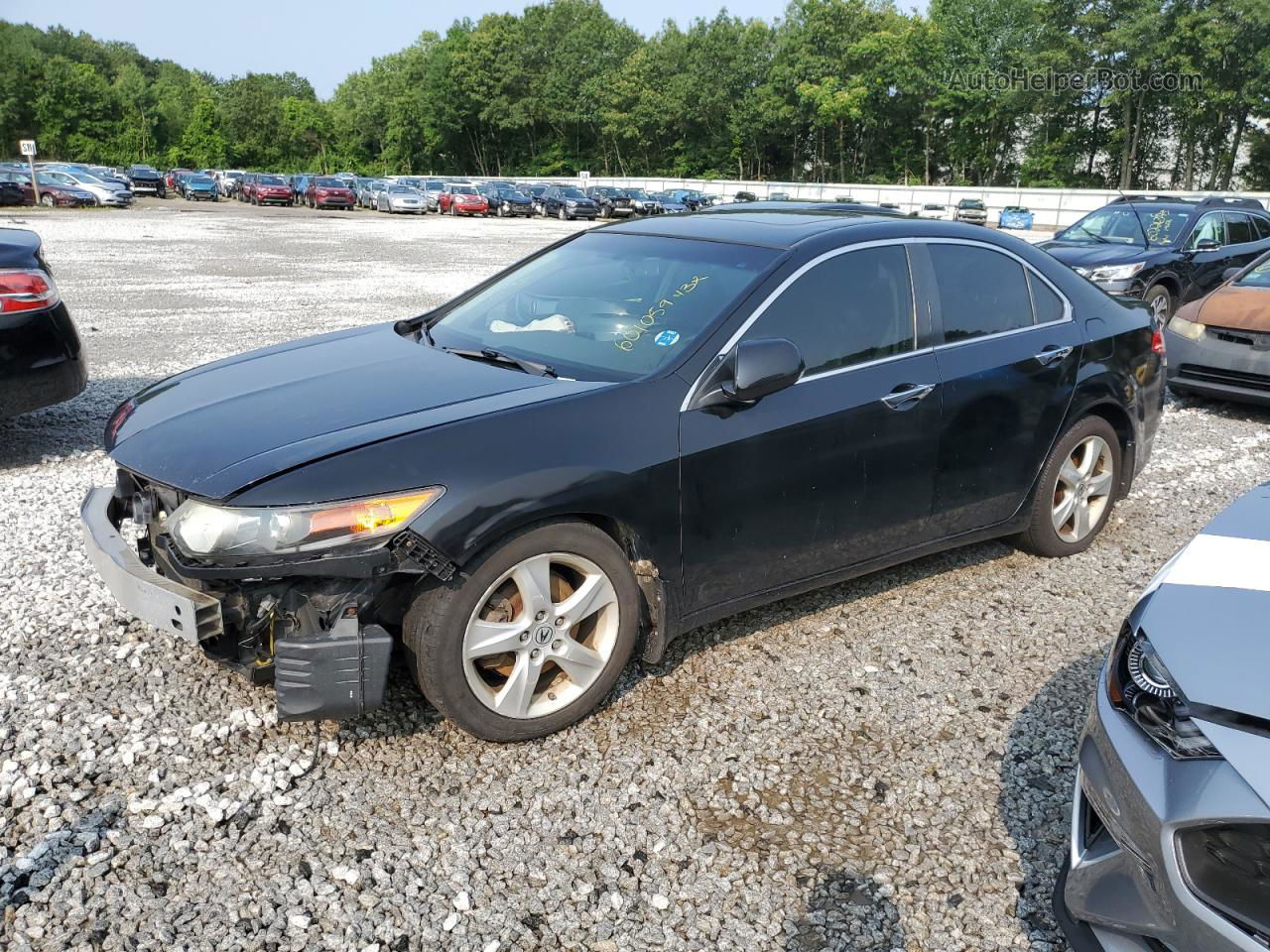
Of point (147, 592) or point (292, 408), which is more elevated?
point (292, 408)

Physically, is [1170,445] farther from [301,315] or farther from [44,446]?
[301,315]

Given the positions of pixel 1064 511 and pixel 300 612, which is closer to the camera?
pixel 300 612

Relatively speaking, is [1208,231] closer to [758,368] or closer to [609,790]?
[758,368]

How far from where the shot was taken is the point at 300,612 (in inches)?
116

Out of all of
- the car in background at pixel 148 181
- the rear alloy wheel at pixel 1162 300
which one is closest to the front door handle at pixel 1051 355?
the rear alloy wheel at pixel 1162 300

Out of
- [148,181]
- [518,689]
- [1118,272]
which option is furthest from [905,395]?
[148,181]

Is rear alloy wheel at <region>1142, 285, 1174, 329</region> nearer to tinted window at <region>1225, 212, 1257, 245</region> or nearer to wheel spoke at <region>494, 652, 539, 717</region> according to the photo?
tinted window at <region>1225, 212, 1257, 245</region>

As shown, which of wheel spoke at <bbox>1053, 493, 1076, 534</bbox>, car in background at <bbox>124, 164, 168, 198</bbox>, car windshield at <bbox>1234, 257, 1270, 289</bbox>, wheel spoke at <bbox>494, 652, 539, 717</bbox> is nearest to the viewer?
wheel spoke at <bbox>494, 652, 539, 717</bbox>

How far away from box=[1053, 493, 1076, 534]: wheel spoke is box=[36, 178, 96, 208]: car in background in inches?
1769

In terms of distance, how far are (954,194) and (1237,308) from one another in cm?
5432

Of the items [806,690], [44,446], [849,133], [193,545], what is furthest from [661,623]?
[849,133]

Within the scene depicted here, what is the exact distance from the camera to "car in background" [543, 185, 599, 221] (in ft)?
146

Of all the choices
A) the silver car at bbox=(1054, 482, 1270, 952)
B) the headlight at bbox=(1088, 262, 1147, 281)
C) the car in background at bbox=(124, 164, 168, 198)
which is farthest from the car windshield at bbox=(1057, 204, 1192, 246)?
the car in background at bbox=(124, 164, 168, 198)

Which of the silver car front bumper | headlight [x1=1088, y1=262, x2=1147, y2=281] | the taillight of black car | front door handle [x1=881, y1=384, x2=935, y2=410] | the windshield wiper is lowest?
the taillight of black car
